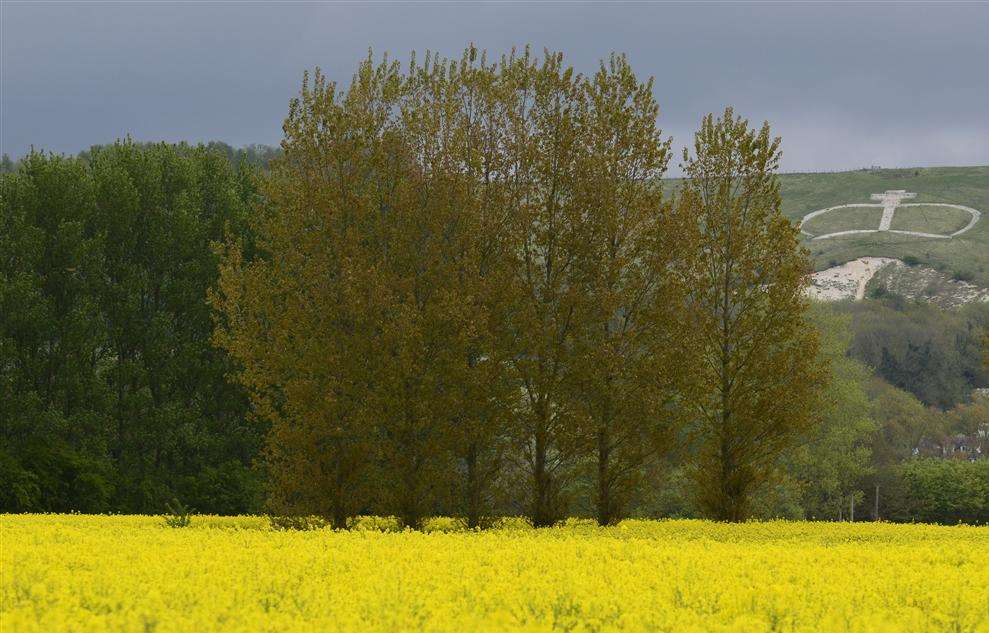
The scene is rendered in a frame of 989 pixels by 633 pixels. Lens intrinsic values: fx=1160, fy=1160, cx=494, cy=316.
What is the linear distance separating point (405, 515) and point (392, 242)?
18.9 feet

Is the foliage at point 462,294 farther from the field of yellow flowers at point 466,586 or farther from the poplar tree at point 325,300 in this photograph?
the field of yellow flowers at point 466,586

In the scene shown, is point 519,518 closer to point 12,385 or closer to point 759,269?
point 759,269

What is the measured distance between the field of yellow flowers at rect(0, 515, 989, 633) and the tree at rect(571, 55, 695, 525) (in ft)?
29.7

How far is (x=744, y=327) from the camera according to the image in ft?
98.6

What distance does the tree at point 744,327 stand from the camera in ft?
96.7

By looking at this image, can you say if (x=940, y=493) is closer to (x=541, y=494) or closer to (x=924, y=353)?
(x=541, y=494)

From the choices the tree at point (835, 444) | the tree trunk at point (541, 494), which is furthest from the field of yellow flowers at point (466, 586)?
the tree at point (835, 444)

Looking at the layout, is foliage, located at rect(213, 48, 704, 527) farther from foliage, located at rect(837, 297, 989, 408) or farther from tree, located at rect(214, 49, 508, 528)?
foliage, located at rect(837, 297, 989, 408)

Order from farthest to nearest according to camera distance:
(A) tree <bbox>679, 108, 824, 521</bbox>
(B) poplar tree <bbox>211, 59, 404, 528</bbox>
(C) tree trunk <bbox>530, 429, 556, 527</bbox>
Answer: (A) tree <bbox>679, 108, 824, 521</bbox>
(C) tree trunk <bbox>530, 429, 556, 527</bbox>
(B) poplar tree <bbox>211, 59, 404, 528</bbox>

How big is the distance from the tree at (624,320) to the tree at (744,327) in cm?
172

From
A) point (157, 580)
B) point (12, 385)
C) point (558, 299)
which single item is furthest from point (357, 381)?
point (12, 385)

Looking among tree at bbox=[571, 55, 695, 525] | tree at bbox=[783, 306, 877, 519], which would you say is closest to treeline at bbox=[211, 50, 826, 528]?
tree at bbox=[571, 55, 695, 525]

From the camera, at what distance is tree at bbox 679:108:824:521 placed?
96.7 feet

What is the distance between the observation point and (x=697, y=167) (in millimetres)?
31797
